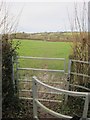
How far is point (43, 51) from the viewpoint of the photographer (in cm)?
377

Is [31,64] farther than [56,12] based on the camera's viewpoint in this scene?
Yes

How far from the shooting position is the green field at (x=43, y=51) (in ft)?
11.7

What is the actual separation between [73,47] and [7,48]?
3.48 ft

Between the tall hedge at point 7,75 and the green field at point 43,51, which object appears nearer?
the tall hedge at point 7,75

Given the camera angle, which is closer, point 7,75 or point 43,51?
point 7,75

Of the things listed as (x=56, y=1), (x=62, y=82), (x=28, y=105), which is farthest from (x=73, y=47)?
(x=28, y=105)

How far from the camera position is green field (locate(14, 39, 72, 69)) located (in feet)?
11.7

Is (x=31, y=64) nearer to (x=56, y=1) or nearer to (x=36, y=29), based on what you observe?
(x=36, y=29)

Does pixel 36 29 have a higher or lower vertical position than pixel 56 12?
lower

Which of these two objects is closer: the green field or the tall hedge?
the tall hedge

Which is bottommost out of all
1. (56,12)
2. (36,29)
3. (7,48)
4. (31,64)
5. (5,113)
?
(5,113)

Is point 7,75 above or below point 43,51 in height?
below

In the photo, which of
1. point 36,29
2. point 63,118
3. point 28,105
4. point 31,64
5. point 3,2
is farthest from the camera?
point 31,64

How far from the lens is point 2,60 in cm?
328
